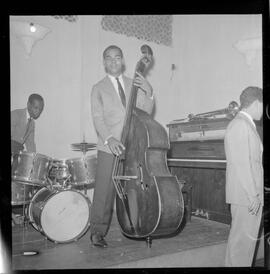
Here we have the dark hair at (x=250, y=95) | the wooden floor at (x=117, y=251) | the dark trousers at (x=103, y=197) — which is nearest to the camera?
the wooden floor at (x=117, y=251)

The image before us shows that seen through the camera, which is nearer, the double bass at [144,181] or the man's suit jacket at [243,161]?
the double bass at [144,181]

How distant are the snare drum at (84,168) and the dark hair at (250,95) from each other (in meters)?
1.32

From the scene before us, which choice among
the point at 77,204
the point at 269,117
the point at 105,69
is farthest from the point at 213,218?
the point at 105,69

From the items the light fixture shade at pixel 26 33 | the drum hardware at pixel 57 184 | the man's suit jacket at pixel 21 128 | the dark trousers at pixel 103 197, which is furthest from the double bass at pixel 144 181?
the light fixture shade at pixel 26 33

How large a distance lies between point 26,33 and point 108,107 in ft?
2.87

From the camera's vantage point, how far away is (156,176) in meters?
2.34

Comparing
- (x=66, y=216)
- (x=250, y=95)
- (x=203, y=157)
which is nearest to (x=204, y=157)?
(x=203, y=157)

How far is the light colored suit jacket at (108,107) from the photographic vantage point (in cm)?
258

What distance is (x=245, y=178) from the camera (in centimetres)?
262

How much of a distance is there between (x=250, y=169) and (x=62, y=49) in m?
1.81

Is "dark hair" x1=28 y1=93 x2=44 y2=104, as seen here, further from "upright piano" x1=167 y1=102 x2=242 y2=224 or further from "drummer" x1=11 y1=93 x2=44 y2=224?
"upright piano" x1=167 y1=102 x2=242 y2=224

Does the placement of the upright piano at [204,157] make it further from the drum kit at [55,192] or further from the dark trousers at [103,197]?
the drum kit at [55,192]

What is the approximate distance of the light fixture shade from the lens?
2.59 m

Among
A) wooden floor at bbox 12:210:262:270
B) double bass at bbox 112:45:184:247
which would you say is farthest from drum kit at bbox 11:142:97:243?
double bass at bbox 112:45:184:247
